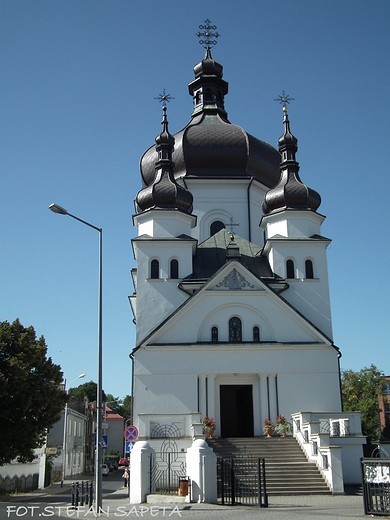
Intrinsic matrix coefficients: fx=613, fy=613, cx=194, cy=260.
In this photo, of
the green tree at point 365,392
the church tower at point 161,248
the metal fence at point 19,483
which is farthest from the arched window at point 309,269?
the green tree at point 365,392

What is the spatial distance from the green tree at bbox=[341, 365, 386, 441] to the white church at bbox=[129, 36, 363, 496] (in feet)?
91.1

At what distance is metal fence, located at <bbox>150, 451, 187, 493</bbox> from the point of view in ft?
63.8

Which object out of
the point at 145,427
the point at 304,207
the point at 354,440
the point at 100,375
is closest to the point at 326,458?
the point at 354,440

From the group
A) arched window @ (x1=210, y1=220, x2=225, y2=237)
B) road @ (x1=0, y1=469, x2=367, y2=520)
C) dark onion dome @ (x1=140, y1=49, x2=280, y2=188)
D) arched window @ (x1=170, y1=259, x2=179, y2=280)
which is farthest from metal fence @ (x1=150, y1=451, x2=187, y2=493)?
dark onion dome @ (x1=140, y1=49, x2=280, y2=188)

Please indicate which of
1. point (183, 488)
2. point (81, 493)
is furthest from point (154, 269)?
point (81, 493)

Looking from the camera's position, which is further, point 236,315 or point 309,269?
point 309,269

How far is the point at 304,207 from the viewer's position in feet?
107

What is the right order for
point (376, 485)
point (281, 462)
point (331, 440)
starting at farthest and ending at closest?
1. point (331, 440)
2. point (281, 462)
3. point (376, 485)

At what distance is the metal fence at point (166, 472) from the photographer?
1945cm

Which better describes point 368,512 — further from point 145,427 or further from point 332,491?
point 145,427

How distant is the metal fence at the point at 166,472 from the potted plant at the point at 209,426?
239 cm

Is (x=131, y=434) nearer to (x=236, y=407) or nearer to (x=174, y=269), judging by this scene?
(x=236, y=407)

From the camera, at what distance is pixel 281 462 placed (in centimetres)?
2311

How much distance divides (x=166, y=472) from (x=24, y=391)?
7534 millimetres
